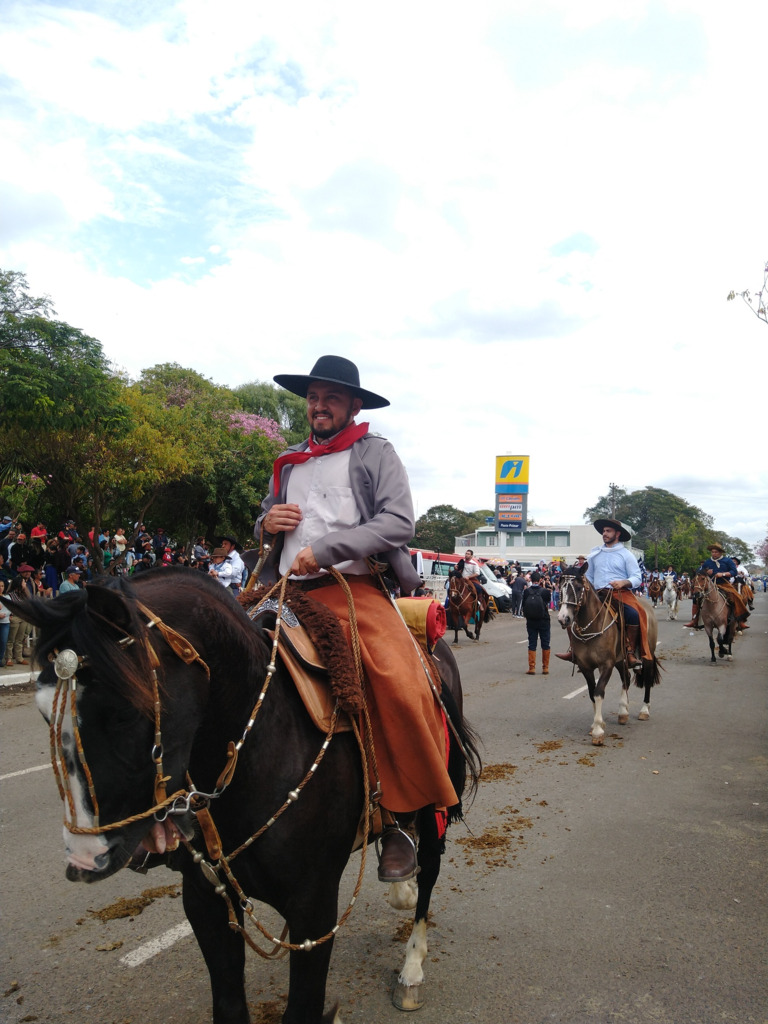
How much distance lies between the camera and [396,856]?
2.89m

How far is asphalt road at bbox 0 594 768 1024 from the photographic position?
10.5 ft

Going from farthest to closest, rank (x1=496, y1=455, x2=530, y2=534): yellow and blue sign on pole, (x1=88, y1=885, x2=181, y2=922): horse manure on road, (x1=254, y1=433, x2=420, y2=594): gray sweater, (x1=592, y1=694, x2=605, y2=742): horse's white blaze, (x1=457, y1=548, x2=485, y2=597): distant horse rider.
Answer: (x1=496, y1=455, x2=530, y2=534): yellow and blue sign on pole, (x1=457, y1=548, x2=485, y2=597): distant horse rider, (x1=592, y1=694, x2=605, y2=742): horse's white blaze, (x1=88, y1=885, x2=181, y2=922): horse manure on road, (x1=254, y1=433, x2=420, y2=594): gray sweater

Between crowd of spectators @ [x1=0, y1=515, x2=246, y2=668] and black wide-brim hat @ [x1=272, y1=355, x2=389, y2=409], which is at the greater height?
black wide-brim hat @ [x1=272, y1=355, x2=389, y2=409]

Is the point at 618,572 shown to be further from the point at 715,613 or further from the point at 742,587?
the point at 742,587

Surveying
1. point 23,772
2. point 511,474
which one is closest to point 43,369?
point 23,772

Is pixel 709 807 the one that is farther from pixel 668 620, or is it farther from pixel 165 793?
pixel 668 620

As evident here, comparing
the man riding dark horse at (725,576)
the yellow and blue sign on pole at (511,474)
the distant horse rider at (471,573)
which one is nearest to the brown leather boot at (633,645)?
the man riding dark horse at (725,576)

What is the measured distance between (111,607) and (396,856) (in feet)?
5.61

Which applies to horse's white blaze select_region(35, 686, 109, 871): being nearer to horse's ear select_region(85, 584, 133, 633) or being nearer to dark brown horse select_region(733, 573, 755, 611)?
horse's ear select_region(85, 584, 133, 633)

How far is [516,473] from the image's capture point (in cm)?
5753

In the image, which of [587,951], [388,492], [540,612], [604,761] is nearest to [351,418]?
[388,492]

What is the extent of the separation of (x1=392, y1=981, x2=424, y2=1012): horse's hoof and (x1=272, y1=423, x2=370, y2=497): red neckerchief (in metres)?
2.27

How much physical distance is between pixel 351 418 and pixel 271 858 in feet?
5.96

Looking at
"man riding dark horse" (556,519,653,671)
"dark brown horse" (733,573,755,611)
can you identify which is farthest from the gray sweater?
"dark brown horse" (733,573,755,611)
